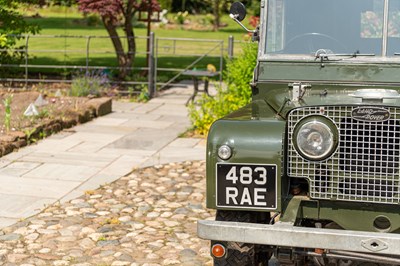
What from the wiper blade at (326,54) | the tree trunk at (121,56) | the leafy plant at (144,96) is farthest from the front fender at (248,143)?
the tree trunk at (121,56)

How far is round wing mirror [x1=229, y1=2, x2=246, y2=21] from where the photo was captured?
22.5 ft

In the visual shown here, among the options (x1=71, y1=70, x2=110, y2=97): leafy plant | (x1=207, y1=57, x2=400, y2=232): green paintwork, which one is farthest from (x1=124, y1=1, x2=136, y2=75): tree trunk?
(x1=207, y1=57, x2=400, y2=232): green paintwork

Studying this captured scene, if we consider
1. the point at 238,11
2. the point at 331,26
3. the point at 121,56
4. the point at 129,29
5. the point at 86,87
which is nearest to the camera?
the point at 331,26

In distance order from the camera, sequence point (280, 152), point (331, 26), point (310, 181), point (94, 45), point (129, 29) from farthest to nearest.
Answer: point (94, 45), point (129, 29), point (331, 26), point (310, 181), point (280, 152)

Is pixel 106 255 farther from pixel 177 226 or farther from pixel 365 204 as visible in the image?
pixel 365 204

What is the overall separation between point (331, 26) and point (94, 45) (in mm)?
23488

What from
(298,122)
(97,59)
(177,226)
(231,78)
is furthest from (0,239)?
(97,59)

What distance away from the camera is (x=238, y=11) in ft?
22.5

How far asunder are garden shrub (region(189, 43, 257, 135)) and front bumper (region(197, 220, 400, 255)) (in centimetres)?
691

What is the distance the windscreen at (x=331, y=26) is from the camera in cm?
621

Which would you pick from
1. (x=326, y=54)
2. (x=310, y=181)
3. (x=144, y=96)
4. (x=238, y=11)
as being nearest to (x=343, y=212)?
(x=310, y=181)

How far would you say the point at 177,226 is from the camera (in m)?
7.71

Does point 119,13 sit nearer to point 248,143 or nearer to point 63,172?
point 63,172

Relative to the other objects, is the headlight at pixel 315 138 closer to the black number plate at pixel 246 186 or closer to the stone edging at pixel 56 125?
the black number plate at pixel 246 186
